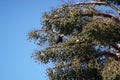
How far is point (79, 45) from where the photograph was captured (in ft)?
42.5

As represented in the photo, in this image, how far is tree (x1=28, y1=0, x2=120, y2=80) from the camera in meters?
12.6

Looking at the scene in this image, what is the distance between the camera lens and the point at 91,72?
13172mm

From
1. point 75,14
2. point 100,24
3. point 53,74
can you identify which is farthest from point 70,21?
point 53,74

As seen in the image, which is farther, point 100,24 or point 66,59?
point 66,59

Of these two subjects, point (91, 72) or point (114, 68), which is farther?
point (91, 72)

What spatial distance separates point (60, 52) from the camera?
42.9 ft

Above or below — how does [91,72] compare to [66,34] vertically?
below

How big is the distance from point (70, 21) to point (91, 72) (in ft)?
7.32

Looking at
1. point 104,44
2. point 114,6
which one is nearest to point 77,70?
point 104,44

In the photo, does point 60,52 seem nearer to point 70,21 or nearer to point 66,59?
point 66,59

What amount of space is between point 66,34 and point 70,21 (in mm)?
789

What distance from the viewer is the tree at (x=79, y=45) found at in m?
12.6

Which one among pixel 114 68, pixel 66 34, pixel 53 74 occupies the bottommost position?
pixel 114 68

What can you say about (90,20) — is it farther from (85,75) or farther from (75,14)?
(85,75)
